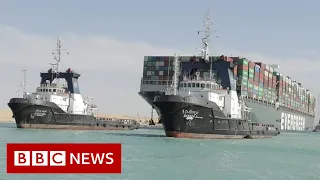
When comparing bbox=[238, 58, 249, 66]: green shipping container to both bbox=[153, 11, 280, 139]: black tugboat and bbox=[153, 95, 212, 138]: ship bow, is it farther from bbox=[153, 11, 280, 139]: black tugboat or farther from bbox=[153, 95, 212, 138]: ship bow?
bbox=[153, 95, 212, 138]: ship bow

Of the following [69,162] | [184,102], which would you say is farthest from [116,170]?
[184,102]

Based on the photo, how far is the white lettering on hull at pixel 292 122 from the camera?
11953 cm

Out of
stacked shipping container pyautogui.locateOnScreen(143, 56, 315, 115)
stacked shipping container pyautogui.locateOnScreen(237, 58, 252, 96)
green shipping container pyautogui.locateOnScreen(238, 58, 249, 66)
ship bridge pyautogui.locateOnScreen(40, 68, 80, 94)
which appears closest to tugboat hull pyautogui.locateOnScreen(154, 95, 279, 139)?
ship bridge pyautogui.locateOnScreen(40, 68, 80, 94)

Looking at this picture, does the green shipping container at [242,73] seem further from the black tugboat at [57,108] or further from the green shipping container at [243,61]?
the black tugboat at [57,108]

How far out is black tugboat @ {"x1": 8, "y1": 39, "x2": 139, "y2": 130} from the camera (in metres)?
56.3

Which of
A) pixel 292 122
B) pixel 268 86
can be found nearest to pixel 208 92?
pixel 268 86

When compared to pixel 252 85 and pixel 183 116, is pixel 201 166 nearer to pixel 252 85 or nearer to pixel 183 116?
pixel 183 116

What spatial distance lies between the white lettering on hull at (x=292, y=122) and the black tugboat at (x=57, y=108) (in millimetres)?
59700

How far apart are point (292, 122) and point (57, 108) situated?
87.2 m

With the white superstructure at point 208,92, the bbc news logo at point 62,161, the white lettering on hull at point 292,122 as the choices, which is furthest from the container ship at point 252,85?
the bbc news logo at point 62,161

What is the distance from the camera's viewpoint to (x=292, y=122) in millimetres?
129625

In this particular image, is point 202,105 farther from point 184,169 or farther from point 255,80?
point 255,80

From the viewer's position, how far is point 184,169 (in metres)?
24.0

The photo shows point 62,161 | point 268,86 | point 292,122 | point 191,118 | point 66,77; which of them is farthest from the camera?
point 292,122
